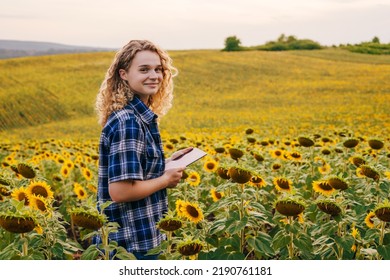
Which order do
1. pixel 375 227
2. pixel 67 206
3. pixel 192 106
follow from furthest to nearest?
1. pixel 192 106
2. pixel 67 206
3. pixel 375 227

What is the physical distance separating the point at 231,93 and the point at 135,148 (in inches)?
427

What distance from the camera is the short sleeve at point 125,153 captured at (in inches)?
80.4

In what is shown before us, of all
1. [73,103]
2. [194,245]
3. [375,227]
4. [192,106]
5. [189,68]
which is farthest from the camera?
[189,68]

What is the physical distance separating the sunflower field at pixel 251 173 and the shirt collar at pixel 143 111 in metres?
0.38

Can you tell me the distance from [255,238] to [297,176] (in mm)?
1413

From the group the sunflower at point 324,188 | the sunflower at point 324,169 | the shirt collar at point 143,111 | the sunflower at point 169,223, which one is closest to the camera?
the sunflower at point 169,223

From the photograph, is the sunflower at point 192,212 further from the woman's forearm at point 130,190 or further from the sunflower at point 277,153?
the sunflower at point 277,153

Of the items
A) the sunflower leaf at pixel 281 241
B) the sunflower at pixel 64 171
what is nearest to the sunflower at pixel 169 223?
the sunflower leaf at pixel 281 241

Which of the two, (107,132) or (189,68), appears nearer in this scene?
(107,132)

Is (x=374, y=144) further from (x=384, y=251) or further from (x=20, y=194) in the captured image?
(x=20, y=194)

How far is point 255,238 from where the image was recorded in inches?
86.3
